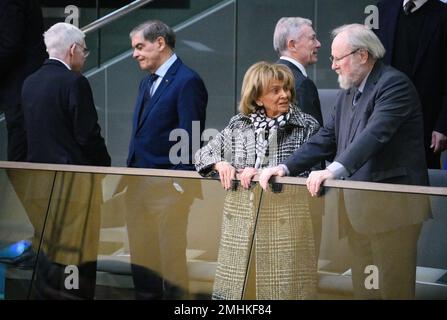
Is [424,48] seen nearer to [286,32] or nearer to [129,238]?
[286,32]

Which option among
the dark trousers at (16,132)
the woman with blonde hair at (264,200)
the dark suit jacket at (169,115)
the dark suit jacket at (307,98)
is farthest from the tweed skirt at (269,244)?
the dark trousers at (16,132)

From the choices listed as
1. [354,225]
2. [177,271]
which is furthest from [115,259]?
[354,225]

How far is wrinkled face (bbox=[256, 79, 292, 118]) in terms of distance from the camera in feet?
17.2

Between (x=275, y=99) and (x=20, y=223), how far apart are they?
5.11 ft

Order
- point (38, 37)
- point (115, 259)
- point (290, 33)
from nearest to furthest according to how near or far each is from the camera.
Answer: point (115, 259)
point (290, 33)
point (38, 37)

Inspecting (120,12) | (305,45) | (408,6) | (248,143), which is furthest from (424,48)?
(120,12)

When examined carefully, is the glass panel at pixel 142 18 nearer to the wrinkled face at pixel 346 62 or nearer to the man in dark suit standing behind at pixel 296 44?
the man in dark suit standing behind at pixel 296 44

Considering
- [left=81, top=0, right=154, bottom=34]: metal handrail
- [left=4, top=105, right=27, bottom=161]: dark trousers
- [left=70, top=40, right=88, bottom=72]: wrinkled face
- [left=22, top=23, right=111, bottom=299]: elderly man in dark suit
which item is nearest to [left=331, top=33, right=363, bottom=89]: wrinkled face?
[left=22, top=23, right=111, bottom=299]: elderly man in dark suit

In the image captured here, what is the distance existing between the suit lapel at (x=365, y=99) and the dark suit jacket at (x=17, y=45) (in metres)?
2.50

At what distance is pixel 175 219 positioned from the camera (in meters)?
5.40

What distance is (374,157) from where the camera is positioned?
198 inches

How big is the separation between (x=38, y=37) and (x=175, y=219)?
2.04 meters

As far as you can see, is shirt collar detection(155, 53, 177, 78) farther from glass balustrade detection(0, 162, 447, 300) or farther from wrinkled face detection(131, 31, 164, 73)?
glass balustrade detection(0, 162, 447, 300)
